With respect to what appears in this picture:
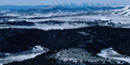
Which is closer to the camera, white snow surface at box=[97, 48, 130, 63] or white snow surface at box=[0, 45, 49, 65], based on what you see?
white snow surface at box=[97, 48, 130, 63]

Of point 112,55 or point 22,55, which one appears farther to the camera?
point 22,55

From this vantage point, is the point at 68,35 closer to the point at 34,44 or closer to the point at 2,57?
the point at 34,44

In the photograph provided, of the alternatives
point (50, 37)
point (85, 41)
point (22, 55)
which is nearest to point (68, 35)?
point (50, 37)

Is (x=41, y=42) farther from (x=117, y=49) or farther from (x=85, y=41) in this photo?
(x=117, y=49)

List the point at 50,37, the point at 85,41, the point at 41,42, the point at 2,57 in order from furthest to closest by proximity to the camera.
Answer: the point at 50,37
the point at 41,42
the point at 85,41
the point at 2,57

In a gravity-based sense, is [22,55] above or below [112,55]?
above

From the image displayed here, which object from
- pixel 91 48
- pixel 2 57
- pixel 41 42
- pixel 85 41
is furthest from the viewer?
pixel 41 42

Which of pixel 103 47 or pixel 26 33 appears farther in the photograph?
pixel 26 33

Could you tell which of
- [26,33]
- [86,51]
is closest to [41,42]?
[26,33]

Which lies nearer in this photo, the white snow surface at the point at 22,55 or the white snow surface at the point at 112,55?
the white snow surface at the point at 112,55
